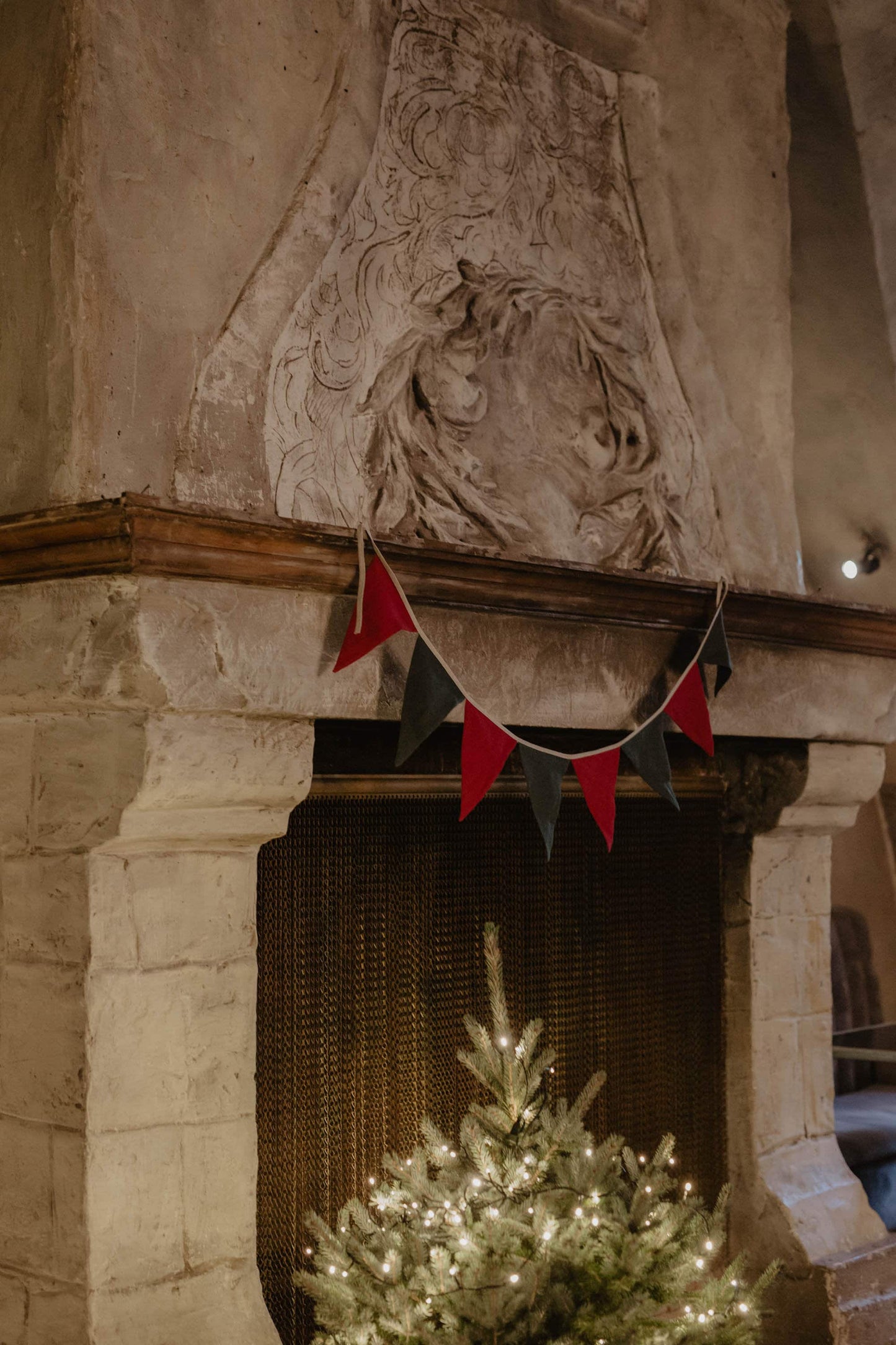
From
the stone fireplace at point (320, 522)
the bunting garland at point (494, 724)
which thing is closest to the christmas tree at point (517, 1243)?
the stone fireplace at point (320, 522)

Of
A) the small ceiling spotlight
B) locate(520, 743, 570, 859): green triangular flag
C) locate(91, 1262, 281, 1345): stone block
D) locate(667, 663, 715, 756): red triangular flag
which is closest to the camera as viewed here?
locate(91, 1262, 281, 1345): stone block

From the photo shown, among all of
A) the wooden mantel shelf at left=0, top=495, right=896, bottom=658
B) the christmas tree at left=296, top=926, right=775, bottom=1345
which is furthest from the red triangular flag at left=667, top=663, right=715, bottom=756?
the christmas tree at left=296, top=926, right=775, bottom=1345

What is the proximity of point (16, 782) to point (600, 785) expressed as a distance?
1.18 m

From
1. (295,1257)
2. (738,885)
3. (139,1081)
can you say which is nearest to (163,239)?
(139,1081)

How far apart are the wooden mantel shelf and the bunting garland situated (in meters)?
0.07

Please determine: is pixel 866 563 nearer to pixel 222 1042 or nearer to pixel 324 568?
pixel 324 568

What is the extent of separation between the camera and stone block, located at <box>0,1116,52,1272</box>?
88.0 inches

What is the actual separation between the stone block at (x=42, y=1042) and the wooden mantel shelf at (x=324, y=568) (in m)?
0.70

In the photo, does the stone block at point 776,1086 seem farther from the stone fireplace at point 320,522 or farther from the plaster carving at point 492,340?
the plaster carving at point 492,340

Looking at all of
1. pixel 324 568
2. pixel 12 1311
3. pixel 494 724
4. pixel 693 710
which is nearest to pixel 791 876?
pixel 693 710

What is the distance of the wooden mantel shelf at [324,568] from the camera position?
2.09m

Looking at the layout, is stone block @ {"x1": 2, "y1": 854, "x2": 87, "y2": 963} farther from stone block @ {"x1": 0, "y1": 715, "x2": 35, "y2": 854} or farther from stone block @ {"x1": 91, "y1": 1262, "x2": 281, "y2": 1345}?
stone block @ {"x1": 91, "y1": 1262, "x2": 281, "y2": 1345}

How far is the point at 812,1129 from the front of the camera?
3.70 m

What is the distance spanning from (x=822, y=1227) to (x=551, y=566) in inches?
82.8
